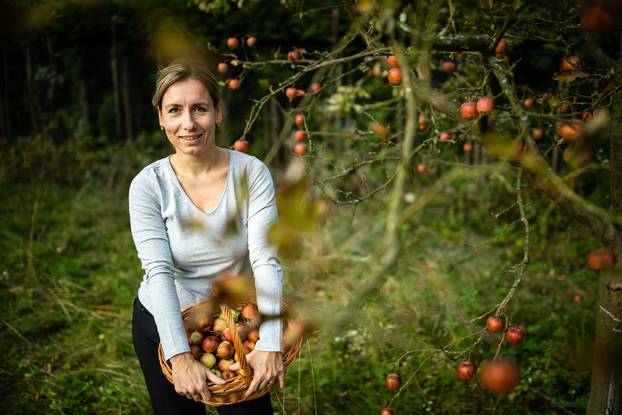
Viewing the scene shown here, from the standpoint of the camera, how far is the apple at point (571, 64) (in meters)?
1.48

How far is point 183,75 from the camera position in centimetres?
168

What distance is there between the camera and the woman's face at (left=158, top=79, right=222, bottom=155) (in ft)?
5.52

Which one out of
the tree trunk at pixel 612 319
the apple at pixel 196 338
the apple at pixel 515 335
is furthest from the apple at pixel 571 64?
the apple at pixel 196 338

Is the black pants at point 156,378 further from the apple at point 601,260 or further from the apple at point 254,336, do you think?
the apple at point 601,260

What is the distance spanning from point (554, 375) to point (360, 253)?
1.72m

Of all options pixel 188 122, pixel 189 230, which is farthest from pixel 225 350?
pixel 188 122

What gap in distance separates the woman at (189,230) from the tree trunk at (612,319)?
3.41 feet

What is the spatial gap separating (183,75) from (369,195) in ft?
2.39

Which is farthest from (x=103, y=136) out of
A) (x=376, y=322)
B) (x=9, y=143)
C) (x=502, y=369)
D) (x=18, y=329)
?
(x=502, y=369)

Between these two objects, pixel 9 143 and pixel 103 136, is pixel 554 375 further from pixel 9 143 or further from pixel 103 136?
pixel 9 143

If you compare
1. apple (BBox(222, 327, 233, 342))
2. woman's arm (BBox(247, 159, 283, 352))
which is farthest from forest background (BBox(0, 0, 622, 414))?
apple (BBox(222, 327, 233, 342))

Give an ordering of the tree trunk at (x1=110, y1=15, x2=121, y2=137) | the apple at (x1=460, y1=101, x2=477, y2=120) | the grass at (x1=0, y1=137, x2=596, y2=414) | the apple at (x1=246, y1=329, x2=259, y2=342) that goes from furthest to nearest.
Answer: the tree trunk at (x1=110, y1=15, x2=121, y2=137) → the grass at (x1=0, y1=137, x2=596, y2=414) → the apple at (x1=246, y1=329, x2=259, y2=342) → the apple at (x1=460, y1=101, x2=477, y2=120)

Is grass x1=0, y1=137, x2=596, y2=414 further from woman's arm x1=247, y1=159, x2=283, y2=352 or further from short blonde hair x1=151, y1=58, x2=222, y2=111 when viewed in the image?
short blonde hair x1=151, y1=58, x2=222, y2=111

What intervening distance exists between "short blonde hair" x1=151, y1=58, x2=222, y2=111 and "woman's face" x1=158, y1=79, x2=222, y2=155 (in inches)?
0.5
